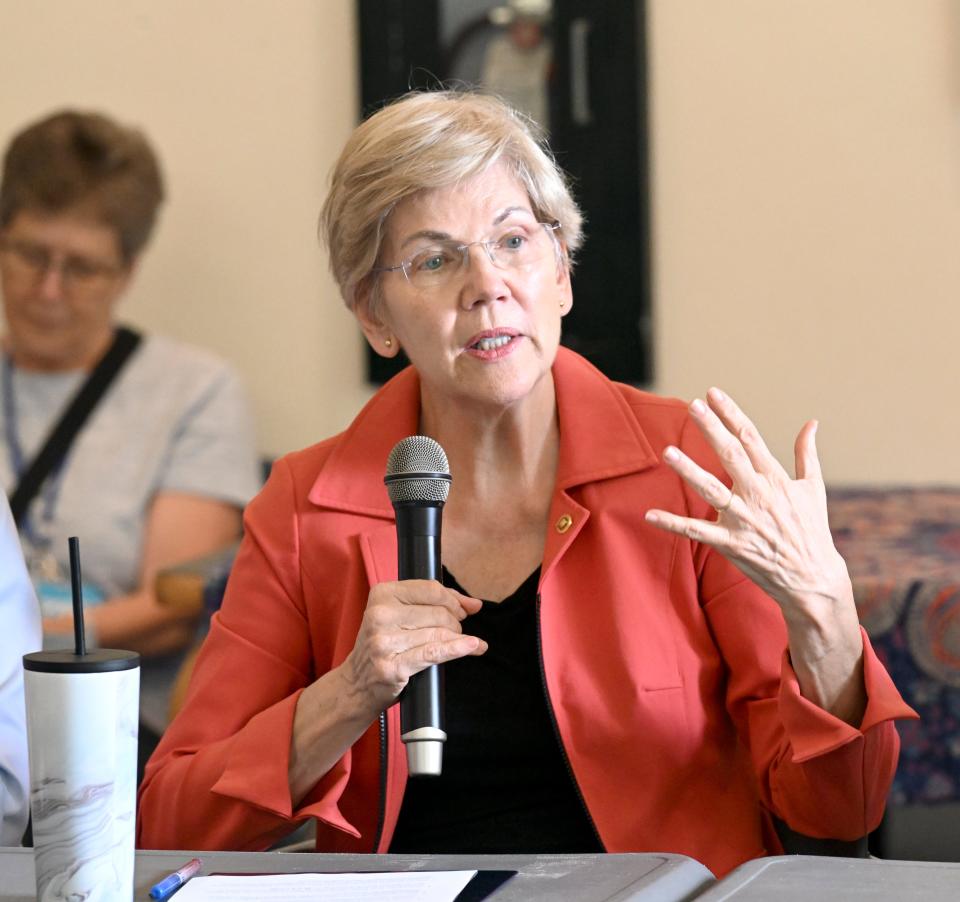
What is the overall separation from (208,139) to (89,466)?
92cm

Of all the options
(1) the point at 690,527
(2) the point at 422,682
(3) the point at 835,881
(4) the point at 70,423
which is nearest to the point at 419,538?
(2) the point at 422,682

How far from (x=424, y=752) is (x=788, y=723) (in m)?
0.40

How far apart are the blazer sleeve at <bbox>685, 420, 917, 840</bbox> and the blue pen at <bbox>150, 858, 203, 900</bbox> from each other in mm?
597

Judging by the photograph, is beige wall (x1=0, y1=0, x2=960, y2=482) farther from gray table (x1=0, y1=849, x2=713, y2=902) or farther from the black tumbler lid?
the black tumbler lid

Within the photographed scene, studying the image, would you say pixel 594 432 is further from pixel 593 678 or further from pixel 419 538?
pixel 419 538

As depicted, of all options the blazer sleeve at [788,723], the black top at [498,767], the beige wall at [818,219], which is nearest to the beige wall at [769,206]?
the beige wall at [818,219]

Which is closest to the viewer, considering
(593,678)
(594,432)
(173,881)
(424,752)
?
(173,881)

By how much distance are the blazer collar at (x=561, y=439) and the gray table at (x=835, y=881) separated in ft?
2.08

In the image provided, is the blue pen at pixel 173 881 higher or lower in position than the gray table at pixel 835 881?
lower

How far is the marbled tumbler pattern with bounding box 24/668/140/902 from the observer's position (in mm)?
1012

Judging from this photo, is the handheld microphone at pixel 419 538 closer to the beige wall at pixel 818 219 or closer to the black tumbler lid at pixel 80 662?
the black tumbler lid at pixel 80 662

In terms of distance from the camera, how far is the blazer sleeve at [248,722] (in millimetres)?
1529

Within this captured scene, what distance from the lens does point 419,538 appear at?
135 cm

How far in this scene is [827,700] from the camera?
143cm
